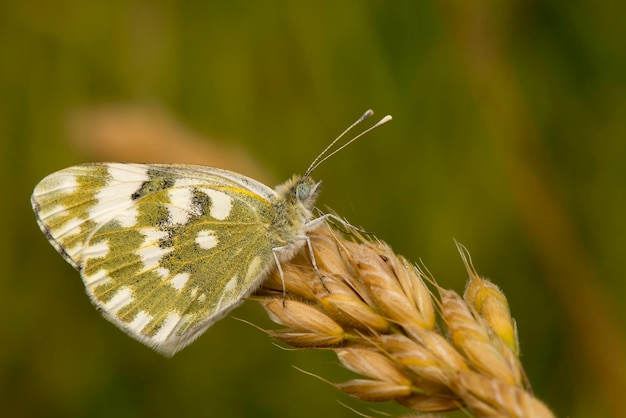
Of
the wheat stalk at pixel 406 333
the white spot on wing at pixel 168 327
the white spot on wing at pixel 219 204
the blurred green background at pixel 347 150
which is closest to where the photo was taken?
the wheat stalk at pixel 406 333

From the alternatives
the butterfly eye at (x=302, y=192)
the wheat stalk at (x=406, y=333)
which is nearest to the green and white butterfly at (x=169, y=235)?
the butterfly eye at (x=302, y=192)

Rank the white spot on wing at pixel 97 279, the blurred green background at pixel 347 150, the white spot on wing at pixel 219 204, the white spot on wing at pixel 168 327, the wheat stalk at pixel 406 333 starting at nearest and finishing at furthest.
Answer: the wheat stalk at pixel 406 333 < the white spot on wing at pixel 168 327 < the white spot on wing at pixel 97 279 < the white spot on wing at pixel 219 204 < the blurred green background at pixel 347 150

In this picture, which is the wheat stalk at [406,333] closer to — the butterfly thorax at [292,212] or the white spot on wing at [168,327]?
the butterfly thorax at [292,212]

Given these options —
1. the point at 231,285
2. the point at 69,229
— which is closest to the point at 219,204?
the point at 231,285

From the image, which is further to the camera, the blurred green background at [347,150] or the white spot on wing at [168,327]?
the blurred green background at [347,150]

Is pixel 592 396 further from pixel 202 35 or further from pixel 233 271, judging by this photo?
pixel 202 35

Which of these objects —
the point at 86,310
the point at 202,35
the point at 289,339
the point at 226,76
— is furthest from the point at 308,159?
the point at 289,339
